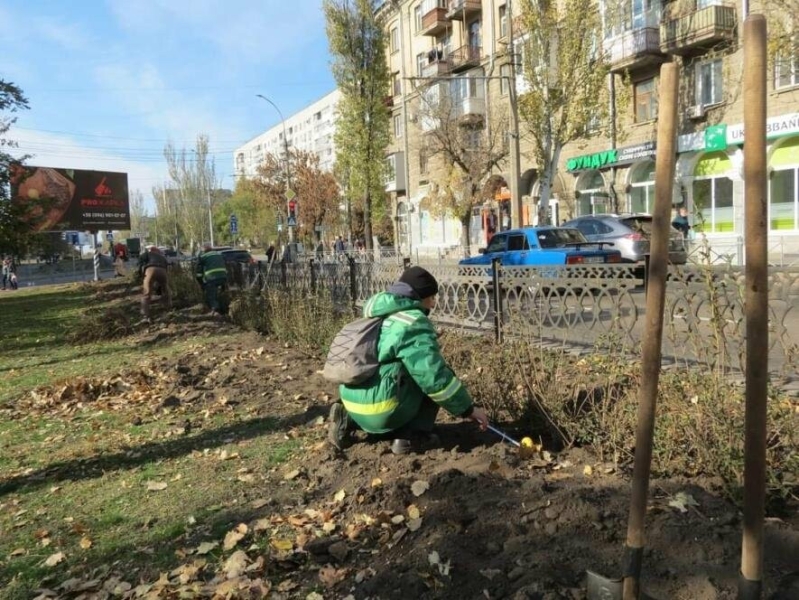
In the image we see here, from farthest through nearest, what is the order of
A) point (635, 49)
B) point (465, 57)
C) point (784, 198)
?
point (465, 57), point (635, 49), point (784, 198)

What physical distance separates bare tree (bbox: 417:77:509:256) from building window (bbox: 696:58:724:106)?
8154mm

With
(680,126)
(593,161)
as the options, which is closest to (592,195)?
(593,161)

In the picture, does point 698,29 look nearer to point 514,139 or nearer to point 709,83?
point 709,83

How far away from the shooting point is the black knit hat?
405 centimetres

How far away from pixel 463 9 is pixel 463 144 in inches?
470

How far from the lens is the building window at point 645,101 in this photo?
2686cm

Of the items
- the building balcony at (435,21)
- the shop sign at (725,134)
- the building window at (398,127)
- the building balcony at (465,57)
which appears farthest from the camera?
the building window at (398,127)

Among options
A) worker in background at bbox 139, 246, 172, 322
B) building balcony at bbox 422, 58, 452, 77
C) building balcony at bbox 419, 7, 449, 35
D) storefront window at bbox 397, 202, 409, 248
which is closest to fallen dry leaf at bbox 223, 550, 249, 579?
worker in background at bbox 139, 246, 172, 322

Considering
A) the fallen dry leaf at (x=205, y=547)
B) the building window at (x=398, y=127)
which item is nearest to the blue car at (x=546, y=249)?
the fallen dry leaf at (x=205, y=547)

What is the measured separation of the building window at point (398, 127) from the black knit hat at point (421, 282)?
46.6m

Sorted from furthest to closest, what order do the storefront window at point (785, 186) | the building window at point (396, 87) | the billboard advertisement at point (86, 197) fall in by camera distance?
the building window at point (396, 87), the billboard advertisement at point (86, 197), the storefront window at point (785, 186)

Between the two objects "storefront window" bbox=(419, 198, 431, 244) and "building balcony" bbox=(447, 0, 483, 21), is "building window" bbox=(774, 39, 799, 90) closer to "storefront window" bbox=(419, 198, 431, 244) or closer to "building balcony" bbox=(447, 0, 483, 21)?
"building balcony" bbox=(447, 0, 483, 21)

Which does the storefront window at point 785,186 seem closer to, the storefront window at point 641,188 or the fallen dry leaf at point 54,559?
the storefront window at point 641,188

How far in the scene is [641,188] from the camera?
27.6 metres
